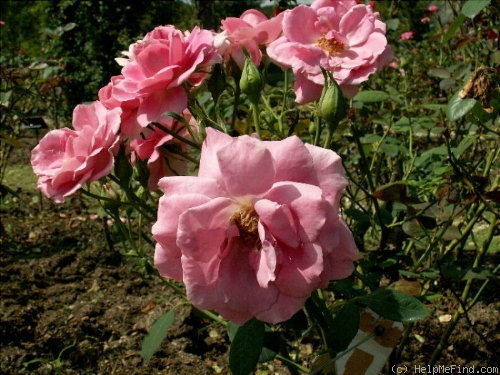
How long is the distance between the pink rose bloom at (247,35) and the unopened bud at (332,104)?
0.16 m

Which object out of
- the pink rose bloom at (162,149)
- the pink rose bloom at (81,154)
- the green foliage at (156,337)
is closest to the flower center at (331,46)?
the pink rose bloom at (162,149)

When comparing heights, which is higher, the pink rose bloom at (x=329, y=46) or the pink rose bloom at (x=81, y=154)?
the pink rose bloom at (x=329, y=46)

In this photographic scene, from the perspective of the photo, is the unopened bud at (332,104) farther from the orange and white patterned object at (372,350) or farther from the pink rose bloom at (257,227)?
the orange and white patterned object at (372,350)

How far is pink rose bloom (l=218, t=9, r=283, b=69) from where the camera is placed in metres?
0.84

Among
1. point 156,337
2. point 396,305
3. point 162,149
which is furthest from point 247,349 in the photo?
point 156,337

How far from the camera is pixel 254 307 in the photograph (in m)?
0.56

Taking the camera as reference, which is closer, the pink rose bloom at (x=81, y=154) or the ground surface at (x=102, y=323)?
the pink rose bloom at (x=81, y=154)

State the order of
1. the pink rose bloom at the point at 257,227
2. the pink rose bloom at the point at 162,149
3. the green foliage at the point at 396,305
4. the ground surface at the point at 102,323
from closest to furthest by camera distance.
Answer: the pink rose bloom at the point at 257,227 → the green foliage at the point at 396,305 → the pink rose bloom at the point at 162,149 → the ground surface at the point at 102,323

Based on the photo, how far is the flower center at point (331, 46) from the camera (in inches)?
33.7

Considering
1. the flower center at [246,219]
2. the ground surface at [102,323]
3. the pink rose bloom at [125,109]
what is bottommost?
the ground surface at [102,323]

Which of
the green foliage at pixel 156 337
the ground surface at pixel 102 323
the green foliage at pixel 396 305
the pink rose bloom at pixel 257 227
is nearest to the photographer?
the pink rose bloom at pixel 257 227

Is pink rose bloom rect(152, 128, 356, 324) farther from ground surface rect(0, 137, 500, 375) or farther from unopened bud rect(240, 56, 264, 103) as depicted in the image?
ground surface rect(0, 137, 500, 375)

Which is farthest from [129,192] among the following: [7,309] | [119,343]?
[7,309]

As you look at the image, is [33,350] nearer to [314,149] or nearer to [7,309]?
[7,309]
